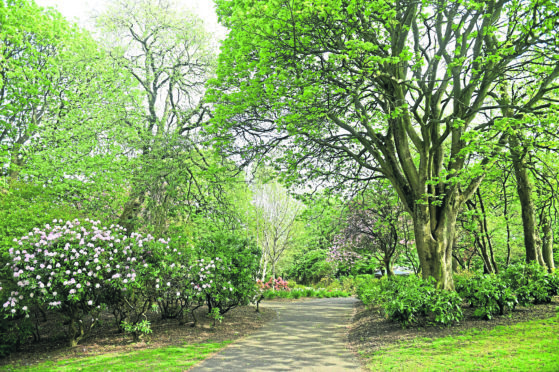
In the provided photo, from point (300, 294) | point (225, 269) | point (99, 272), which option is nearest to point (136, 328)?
point (99, 272)

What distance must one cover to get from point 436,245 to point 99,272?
7.89 metres

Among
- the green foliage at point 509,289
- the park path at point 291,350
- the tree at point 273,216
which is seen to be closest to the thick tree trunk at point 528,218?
the green foliage at point 509,289

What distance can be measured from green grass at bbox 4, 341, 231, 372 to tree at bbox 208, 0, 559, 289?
528 centimetres

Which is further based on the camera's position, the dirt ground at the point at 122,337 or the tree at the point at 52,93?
the tree at the point at 52,93

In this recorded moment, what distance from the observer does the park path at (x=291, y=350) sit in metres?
5.65

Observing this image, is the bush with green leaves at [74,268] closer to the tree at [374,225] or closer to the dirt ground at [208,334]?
the dirt ground at [208,334]

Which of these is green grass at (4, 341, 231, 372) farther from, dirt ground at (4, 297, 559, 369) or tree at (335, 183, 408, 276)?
tree at (335, 183, 408, 276)

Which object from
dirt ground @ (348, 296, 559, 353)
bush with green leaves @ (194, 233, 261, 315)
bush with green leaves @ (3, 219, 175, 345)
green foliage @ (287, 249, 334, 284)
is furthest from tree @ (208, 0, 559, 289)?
green foliage @ (287, 249, 334, 284)

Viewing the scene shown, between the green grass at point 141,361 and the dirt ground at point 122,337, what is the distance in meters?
0.47

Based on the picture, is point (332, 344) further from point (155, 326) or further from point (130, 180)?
→ point (130, 180)

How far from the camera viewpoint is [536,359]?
15.4 ft

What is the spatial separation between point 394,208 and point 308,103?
8.31m

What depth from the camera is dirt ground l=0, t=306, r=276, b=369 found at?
737cm

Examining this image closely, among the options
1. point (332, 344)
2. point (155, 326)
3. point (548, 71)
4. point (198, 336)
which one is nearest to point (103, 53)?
point (155, 326)
